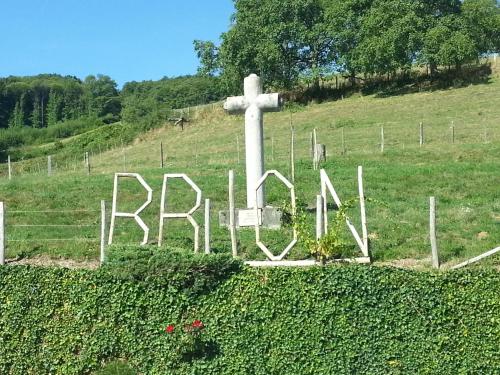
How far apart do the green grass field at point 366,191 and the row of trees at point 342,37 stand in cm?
1470

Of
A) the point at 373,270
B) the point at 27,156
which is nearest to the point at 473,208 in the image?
the point at 373,270

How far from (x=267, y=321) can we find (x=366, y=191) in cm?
1097

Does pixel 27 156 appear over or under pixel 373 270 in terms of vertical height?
over

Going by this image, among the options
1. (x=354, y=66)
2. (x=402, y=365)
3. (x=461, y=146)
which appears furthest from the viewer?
(x=354, y=66)

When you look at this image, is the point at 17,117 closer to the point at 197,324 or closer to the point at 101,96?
the point at 101,96

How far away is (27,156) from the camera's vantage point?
73.0 meters

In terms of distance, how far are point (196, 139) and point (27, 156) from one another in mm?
29034

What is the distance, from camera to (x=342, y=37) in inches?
2515

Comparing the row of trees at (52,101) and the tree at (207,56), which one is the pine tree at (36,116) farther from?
the tree at (207,56)

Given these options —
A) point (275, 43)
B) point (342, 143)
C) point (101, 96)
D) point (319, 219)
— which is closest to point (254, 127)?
point (319, 219)

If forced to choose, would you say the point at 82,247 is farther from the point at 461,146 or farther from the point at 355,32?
the point at 355,32

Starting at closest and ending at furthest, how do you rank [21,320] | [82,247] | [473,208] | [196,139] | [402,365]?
[402,365], [21,320], [82,247], [473,208], [196,139]

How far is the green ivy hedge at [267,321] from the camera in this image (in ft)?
33.2

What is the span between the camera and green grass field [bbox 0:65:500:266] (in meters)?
15.4
